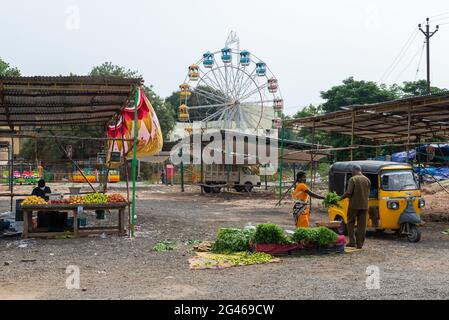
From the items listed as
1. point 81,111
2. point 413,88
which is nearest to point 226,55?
point 413,88

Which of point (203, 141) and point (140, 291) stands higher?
point (203, 141)

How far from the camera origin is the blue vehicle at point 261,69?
3415 centimetres

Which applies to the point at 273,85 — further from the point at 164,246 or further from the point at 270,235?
the point at 270,235

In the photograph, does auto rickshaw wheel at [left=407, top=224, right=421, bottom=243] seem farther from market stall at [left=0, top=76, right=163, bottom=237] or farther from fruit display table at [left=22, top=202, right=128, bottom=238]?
fruit display table at [left=22, top=202, right=128, bottom=238]

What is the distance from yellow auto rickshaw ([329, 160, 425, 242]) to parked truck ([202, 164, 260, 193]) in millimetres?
17372

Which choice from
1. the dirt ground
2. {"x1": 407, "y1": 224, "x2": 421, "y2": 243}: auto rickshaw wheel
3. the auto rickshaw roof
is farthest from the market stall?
{"x1": 407, "y1": 224, "x2": 421, "y2": 243}: auto rickshaw wheel

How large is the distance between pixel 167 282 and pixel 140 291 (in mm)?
656

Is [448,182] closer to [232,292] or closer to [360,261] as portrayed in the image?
[360,261]

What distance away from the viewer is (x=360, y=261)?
8594 mm

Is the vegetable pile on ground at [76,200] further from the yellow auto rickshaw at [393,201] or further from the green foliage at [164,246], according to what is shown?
the yellow auto rickshaw at [393,201]

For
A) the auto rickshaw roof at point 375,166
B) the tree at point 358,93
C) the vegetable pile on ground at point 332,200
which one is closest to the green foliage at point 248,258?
the vegetable pile on ground at point 332,200

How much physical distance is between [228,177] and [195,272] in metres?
21.5
